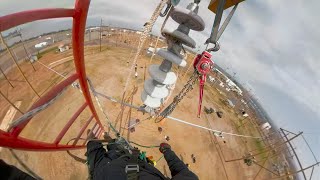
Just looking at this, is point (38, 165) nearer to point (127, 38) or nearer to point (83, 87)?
point (83, 87)

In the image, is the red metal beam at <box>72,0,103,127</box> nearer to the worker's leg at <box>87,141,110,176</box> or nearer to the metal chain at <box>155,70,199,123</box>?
the worker's leg at <box>87,141,110,176</box>

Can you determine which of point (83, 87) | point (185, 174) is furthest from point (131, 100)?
point (185, 174)

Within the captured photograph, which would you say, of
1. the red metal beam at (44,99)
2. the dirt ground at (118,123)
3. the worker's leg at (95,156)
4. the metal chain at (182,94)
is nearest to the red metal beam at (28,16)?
the red metal beam at (44,99)

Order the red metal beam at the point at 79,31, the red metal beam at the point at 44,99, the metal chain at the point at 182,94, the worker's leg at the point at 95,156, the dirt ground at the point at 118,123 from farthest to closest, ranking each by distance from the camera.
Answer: the dirt ground at the point at 118,123
the metal chain at the point at 182,94
the worker's leg at the point at 95,156
the red metal beam at the point at 79,31
the red metal beam at the point at 44,99

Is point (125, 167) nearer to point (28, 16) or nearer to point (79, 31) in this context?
point (79, 31)

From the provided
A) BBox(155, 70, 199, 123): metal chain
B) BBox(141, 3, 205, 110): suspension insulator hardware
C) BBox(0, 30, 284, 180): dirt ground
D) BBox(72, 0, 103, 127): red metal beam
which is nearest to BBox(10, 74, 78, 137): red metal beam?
BBox(72, 0, 103, 127): red metal beam

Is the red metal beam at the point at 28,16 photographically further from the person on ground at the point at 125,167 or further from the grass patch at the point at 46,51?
the grass patch at the point at 46,51
